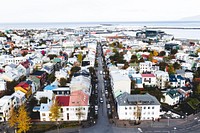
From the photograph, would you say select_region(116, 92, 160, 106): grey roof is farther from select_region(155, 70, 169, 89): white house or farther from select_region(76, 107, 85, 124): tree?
select_region(155, 70, 169, 89): white house

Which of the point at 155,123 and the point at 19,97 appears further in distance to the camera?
the point at 19,97

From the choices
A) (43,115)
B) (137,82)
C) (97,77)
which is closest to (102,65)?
(97,77)

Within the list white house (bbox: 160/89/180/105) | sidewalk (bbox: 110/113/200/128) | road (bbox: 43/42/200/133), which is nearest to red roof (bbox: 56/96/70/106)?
road (bbox: 43/42/200/133)

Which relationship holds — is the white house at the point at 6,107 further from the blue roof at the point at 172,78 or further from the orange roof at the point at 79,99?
the blue roof at the point at 172,78

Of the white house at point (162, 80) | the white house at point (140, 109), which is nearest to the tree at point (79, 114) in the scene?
the white house at point (140, 109)

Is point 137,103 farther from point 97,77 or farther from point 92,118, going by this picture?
point 97,77

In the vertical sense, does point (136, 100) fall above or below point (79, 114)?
above

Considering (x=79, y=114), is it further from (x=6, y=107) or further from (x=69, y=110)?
(x=6, y=107)

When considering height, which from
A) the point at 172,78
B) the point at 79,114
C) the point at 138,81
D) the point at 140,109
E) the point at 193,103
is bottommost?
the point at 193,103

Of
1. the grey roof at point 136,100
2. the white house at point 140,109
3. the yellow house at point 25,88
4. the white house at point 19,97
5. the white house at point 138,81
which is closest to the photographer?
the white house at point 140,109

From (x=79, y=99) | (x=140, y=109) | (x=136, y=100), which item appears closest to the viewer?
(x=140, y=109)

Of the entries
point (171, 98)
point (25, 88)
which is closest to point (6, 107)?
point (25, 88)
